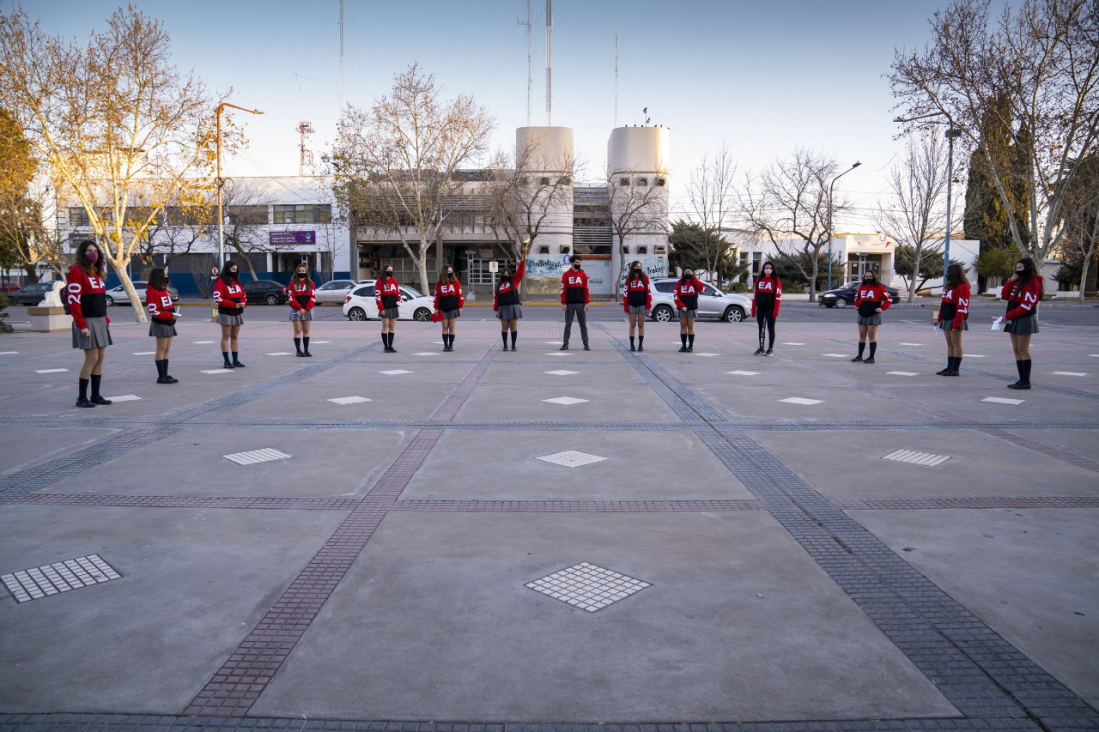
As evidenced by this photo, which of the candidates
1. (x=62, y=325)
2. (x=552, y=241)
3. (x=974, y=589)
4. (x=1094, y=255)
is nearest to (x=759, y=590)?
(x=974, y=589)

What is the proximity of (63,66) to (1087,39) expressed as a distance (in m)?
31.0

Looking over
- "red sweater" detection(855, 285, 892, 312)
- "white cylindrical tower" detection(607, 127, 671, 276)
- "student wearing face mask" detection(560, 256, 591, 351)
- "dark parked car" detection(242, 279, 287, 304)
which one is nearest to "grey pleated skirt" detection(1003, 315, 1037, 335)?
"red sweater" detection(855, 285, 892, 312)

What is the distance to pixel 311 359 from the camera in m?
13.9

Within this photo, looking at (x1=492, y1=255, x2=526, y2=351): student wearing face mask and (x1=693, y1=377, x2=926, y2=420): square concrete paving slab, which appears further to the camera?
(x1=492, y1=255, x2=526, y2=351): student wearing face mask

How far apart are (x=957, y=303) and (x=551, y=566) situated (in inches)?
385


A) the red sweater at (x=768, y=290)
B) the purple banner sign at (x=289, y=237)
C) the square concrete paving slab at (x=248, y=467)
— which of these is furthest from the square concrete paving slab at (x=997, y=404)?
the purple banner sign at (x=289, y=237)

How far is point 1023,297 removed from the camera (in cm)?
1016

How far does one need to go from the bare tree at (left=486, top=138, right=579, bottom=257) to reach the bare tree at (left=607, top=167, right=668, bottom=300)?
10.8 ft

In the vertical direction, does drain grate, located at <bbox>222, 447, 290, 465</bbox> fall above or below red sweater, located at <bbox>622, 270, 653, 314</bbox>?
below

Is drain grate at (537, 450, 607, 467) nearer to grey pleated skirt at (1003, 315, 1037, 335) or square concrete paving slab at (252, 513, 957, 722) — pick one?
square concrete paving slab at (252, 513, 957, 722)

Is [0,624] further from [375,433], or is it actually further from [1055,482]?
[1055,482]

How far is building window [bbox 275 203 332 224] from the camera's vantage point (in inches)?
2032

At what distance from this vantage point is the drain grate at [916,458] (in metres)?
6.30

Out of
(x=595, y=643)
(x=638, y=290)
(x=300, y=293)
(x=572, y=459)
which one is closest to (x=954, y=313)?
(x=638, y=290)
